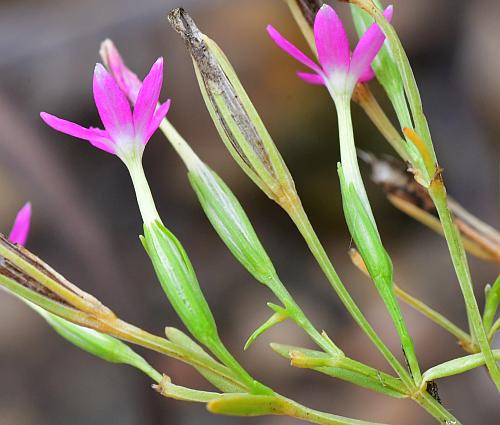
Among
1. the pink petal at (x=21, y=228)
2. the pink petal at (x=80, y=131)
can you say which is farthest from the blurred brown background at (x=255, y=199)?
the pink petal at (x=80, y=131)

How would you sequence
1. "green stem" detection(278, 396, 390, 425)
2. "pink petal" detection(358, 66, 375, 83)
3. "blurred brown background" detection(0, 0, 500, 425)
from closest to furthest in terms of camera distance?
1. "green stem" detection(278, 396, 390, 425)
2. "pink petal" detection(358, 66, 375, 83)
3. "blurred brown background" detection(0, 0, 500, 425)

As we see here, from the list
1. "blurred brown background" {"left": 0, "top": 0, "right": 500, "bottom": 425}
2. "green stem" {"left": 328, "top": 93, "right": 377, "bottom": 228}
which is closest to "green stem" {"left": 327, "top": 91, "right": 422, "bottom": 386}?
"green stem" {"left": 328, "top": 93, "right": 377, "bottom": 228}

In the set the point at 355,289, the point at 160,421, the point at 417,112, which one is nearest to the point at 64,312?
the point at 417,112

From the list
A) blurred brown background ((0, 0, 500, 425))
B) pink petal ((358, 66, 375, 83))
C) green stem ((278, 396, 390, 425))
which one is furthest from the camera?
blurred brown background ((0, 0, 500, 425))

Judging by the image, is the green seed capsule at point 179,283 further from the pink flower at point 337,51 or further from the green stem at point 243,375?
the pink flower at point 337,51

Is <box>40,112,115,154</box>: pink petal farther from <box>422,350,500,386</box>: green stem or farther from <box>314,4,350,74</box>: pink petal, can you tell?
<box>422,350,500,386</box>: green stem

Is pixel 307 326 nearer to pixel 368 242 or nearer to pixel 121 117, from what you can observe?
pixel 368 242
